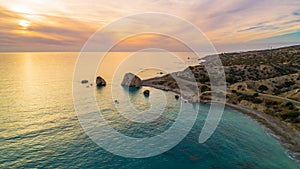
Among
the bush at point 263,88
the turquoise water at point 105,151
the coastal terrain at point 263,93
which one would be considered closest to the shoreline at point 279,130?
the coastal terrain at point 263,93

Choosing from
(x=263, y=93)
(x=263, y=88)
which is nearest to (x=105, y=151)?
(x=263, y=93)

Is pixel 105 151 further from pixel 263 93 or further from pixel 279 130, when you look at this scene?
pixel 263 93

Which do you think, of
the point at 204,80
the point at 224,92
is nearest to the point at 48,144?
the point at 224,92

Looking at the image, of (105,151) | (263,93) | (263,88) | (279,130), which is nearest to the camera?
(105,151)

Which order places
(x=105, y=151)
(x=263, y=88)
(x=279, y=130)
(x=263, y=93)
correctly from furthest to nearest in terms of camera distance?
1. (x=263, y=88)
2. (x=263, y=93)
3. (x=279, y=130)
4. (x=105, y=151)

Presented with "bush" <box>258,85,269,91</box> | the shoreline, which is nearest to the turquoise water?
the shoreline

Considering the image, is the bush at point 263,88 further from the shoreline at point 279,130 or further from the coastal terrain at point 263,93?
the shoreline at point 279,130

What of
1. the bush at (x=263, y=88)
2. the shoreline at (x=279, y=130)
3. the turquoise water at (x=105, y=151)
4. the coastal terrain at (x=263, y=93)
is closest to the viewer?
the turquoise water at (x=105, y=151)

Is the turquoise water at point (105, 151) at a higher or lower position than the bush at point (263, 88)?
lower

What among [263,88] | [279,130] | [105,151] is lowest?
[279,130]

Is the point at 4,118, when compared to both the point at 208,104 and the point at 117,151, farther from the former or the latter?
the point at 208,104

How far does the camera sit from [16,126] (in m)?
45.0

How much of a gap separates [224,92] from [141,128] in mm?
47699

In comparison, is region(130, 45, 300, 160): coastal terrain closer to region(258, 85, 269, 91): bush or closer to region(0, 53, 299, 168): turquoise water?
region(258, 85, 269, 91): bush
